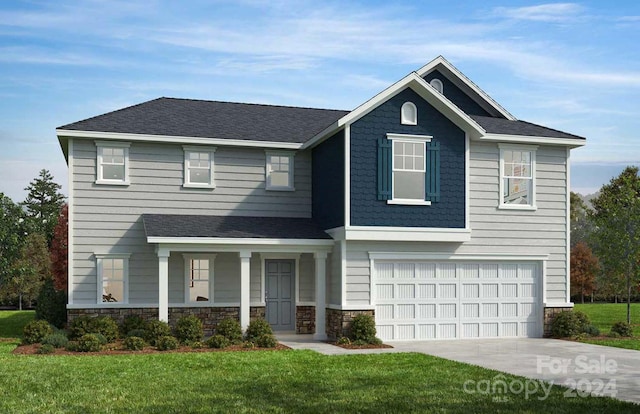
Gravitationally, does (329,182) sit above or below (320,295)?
above

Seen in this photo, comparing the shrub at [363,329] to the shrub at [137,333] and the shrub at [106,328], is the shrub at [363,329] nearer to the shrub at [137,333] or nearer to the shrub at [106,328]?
the shrub at [137,333]

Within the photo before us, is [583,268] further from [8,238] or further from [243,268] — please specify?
[8,238]

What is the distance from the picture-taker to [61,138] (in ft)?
68.2

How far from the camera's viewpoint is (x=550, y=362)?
15945 mm

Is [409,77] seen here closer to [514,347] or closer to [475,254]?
[475,254]

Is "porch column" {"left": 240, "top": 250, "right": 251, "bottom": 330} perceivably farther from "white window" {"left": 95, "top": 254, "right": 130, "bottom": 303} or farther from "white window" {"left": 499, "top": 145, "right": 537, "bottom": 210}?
"white window" {"left": 499, "top": 145, "right": 537, "bottom": 210}

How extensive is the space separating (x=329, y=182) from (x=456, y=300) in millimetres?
4934

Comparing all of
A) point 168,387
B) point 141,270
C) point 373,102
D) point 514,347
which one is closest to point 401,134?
point 373,102

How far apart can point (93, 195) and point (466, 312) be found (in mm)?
11095

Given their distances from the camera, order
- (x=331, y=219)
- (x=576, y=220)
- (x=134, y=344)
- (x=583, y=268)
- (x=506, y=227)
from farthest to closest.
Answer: (x=576, y=220), (x=583, y=268), (x=506, y=227), (x=331, y=219), (x=134, y=344)

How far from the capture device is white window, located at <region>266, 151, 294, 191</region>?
2247 cm

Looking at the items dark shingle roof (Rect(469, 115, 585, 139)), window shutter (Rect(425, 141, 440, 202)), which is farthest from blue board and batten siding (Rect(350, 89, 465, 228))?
dark shingle roof (Rect(469, 115, 585, 139))

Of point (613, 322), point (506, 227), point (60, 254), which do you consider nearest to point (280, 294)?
point (506, 227)

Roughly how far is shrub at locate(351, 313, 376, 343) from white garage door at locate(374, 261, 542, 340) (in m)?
0.86
